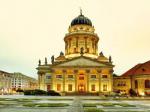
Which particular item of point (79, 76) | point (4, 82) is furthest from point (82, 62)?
point (4, 82)

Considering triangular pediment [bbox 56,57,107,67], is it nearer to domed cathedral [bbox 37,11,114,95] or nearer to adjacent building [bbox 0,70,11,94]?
domed cathedral [bbox 37,11,114,95]

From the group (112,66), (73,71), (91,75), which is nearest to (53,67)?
(73,71)

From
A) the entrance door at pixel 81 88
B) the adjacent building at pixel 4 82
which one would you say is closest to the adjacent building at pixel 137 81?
the entrance door at pixel 81 88

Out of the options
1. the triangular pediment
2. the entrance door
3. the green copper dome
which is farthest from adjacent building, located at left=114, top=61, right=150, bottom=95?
the green copper dome

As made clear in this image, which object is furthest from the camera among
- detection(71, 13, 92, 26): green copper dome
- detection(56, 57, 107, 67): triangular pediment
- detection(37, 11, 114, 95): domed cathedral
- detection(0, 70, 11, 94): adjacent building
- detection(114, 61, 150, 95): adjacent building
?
detection(0, 70, 11, 94): adjacent building

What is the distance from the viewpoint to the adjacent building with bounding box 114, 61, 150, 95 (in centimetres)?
9394

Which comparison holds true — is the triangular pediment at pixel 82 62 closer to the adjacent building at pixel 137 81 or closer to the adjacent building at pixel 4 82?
the adjacent building at pixel 137 81

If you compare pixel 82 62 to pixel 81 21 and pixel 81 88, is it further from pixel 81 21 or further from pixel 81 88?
pixel 81 21

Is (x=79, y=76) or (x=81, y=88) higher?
(x=79, y=76)

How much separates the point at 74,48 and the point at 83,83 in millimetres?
16185

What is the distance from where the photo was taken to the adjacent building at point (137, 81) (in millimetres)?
93938

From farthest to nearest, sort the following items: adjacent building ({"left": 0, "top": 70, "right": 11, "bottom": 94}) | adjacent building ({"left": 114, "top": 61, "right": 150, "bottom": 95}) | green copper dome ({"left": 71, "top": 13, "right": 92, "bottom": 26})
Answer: adjacent building ({"left": 0, "top": 70, "right": 11, "bottom": 94}) < green copper dome ({"left": 71, "top": 13, "right": 92, "bottom": 26}) < adjacent building ({"left": 114, "top": 61, "right": 150, "bottom": 95})

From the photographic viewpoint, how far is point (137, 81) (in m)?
96.8

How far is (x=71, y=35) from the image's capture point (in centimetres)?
11288
